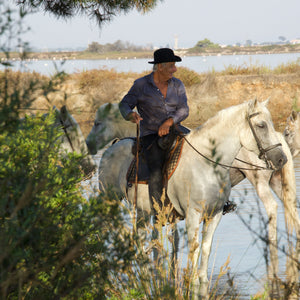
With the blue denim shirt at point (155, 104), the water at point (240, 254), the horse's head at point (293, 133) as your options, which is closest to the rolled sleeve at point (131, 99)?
the blue denim shirt at point (155, 104)

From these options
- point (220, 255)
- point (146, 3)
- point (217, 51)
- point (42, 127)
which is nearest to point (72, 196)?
point (42, 127)

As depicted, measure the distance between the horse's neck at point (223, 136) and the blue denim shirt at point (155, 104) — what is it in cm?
31

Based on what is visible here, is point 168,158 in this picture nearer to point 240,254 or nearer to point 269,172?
point 240,254

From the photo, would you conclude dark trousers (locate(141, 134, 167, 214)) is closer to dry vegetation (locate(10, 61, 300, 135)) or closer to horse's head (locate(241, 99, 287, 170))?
horse's head (locate(241, 99, 287, 170))

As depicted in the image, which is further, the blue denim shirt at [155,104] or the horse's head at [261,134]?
the blue denim shirt at [155,104]

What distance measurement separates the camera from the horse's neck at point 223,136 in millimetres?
7293

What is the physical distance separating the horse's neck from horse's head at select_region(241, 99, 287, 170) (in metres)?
0.11

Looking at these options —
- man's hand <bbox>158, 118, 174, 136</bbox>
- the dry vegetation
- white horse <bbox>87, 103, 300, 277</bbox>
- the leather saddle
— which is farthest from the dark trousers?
the dry vegetation

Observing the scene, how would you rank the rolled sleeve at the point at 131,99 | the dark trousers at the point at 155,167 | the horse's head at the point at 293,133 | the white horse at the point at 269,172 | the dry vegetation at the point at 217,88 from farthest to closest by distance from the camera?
the dry vegetation at the point at 217,88 → the horse's head at the point at 293,133 → the white horse at the point at 269,172 → the rolled sleeve at the point at 131,99 → the dark trousers at the point at 155,167

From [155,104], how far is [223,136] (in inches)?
32.9

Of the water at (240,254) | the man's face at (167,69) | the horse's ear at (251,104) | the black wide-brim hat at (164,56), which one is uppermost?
the black wide-brim hat at (164,56)

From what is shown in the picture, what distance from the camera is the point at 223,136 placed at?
7.29m

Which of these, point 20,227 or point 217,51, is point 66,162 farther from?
point 217,51

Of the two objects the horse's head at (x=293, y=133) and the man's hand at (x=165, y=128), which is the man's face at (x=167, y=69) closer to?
the man's hand at (x=165, y=128)
